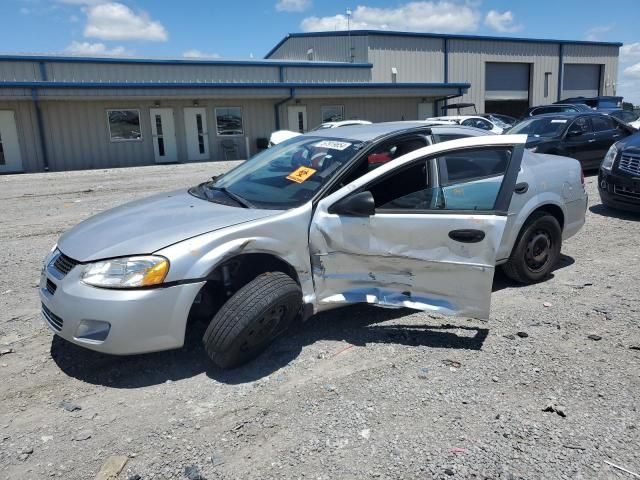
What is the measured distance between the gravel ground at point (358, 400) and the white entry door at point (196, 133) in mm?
19580

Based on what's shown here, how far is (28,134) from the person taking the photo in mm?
20484

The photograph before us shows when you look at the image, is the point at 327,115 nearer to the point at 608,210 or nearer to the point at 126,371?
the point at 608,210

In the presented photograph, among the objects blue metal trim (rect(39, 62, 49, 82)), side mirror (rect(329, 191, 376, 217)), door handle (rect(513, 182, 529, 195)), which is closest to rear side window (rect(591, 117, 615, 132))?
door handle (rect(513, 182, 529, 195))

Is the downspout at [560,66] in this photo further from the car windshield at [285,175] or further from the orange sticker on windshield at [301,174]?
the orange sticker on windshield at [301,174]

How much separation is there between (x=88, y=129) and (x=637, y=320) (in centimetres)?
Result: 2174

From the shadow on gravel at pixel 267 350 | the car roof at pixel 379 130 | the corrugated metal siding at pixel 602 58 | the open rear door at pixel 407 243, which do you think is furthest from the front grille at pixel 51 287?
the corrugated metal siding at pixel 602 58

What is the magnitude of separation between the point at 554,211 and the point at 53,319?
4.47m

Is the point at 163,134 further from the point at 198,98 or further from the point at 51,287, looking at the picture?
the point at 51,287

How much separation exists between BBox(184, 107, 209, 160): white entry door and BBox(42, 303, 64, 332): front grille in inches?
822

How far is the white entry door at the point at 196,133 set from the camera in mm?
23438

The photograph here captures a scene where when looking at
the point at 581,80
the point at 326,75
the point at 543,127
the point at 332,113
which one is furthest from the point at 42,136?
the point at 581,80

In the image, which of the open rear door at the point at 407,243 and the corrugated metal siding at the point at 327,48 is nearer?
the open rear door at the point at 407,243

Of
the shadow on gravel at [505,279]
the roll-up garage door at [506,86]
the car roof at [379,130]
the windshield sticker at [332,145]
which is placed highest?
the roll-up garage door at [506,86]

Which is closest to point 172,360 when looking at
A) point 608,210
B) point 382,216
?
point 382,216
